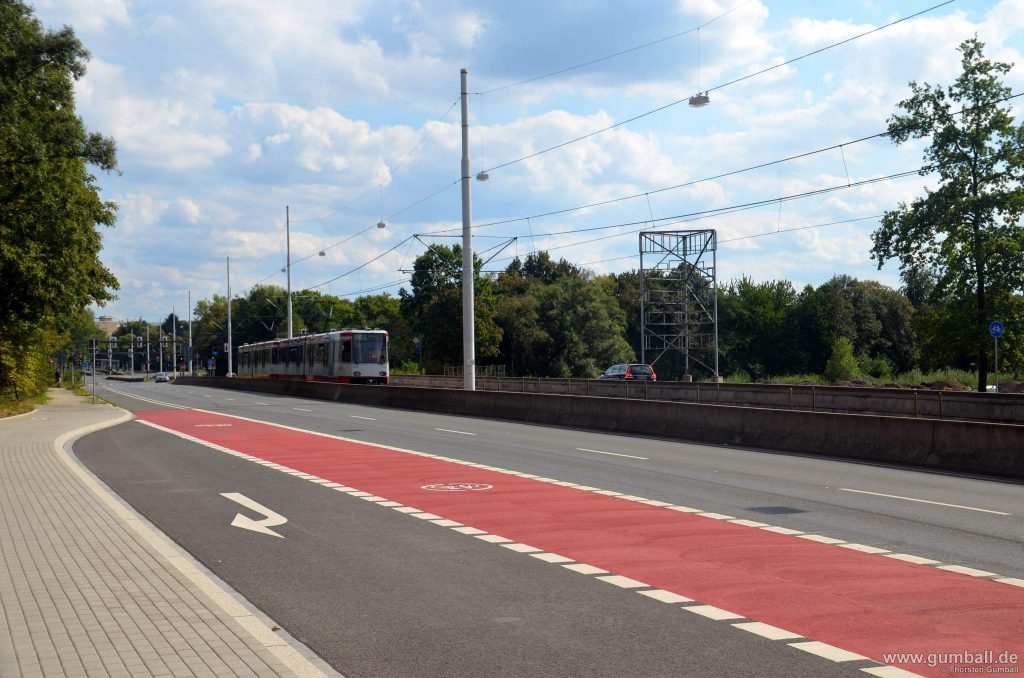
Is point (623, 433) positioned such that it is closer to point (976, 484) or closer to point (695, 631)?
point (976, 484)

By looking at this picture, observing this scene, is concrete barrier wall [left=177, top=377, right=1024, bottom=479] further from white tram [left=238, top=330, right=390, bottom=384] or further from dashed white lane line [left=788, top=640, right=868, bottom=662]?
white tram [left=238, top=330, right=390, bottom=384]

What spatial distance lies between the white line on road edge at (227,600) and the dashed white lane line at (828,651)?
288 cm

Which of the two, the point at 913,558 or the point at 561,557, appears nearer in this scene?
the point at 913,558

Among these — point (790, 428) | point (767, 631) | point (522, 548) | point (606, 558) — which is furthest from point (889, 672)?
point (790, 428)

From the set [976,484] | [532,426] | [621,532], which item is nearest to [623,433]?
[532,426]

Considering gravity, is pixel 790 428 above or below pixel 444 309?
below

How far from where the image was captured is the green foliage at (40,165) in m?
30.6

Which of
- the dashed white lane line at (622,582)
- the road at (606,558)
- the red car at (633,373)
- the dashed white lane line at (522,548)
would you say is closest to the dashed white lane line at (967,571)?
the road at (606,558)

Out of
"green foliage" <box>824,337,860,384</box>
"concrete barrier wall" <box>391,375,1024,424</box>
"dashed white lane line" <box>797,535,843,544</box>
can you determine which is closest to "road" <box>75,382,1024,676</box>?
"dashed white lane line" <box>797,535,843,544</box>

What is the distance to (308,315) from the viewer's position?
168625mm

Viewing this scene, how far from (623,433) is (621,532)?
16967 millimetres

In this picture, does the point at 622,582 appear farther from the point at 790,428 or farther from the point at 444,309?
the point at 444,309

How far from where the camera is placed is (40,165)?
32.2 m

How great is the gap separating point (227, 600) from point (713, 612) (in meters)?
3.66
